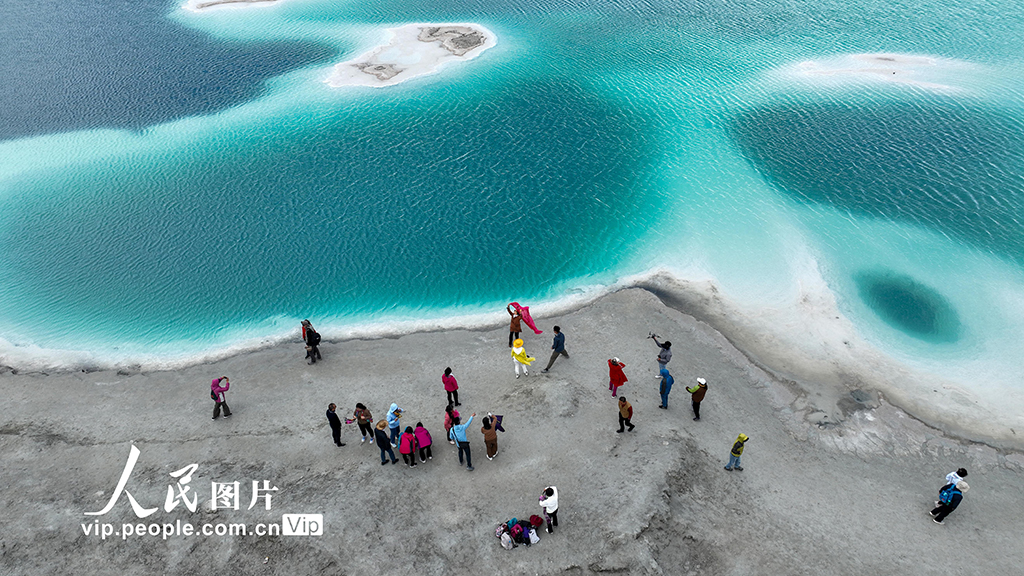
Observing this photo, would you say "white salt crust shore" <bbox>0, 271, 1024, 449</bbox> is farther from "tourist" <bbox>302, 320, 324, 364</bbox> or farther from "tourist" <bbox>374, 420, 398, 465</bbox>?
"tourist" <bbox>374, 420, 398, 465</bbox>

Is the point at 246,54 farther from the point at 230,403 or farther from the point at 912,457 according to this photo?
the point at 912,457

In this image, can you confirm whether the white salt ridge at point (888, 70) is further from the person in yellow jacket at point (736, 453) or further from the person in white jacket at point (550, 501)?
the person in white jacket at point (550, 501)

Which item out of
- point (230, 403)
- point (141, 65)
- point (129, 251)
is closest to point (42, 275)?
point (129, 251)

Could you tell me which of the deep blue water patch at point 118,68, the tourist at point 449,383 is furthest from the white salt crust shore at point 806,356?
the deep blue water patch at point 118,68

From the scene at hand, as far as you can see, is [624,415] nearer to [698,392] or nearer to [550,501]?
[698,392]

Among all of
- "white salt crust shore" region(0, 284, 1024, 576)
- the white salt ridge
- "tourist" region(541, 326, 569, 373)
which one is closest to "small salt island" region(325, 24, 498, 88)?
the white salt ridge

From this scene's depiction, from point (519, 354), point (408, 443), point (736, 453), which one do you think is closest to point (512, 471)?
point (408, 443)
